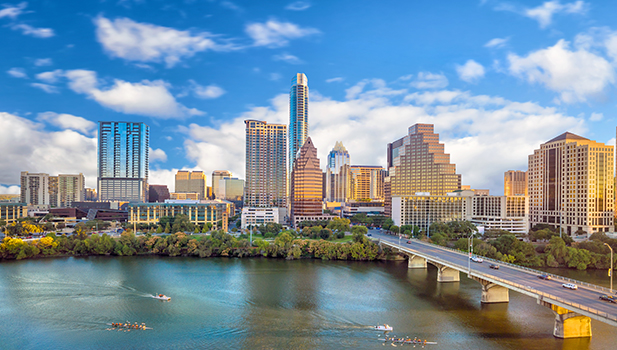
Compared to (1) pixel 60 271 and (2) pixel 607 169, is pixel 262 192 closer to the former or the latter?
(1) pixel 60 271

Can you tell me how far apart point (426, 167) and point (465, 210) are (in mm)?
24734

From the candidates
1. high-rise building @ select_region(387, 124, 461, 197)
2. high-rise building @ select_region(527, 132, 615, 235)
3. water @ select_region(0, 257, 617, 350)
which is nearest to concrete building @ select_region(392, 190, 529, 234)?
high-rise building @ select_region(387, 124, 461, 197)

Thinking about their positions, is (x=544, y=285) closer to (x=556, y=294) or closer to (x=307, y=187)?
(x=556, y=294)

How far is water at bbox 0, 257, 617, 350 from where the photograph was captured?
37000 millimetres

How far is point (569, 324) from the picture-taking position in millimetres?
37219

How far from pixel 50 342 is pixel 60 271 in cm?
3608

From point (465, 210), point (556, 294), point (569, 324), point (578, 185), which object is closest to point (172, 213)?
point (465, 210)

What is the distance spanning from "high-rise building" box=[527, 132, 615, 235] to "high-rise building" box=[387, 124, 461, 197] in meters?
31.9

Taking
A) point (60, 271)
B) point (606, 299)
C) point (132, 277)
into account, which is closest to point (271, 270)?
point (132, 277)

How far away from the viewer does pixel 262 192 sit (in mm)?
189375

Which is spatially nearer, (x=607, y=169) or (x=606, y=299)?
(x=606, y=299)

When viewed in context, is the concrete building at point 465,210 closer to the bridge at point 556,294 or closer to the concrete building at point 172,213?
the bridge at point 556,294

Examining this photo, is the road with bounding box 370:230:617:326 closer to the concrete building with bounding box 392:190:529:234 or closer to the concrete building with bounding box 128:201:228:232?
the concrete building with bounding box 392:190:529:234

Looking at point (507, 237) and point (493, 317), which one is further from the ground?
point (507, 237)
